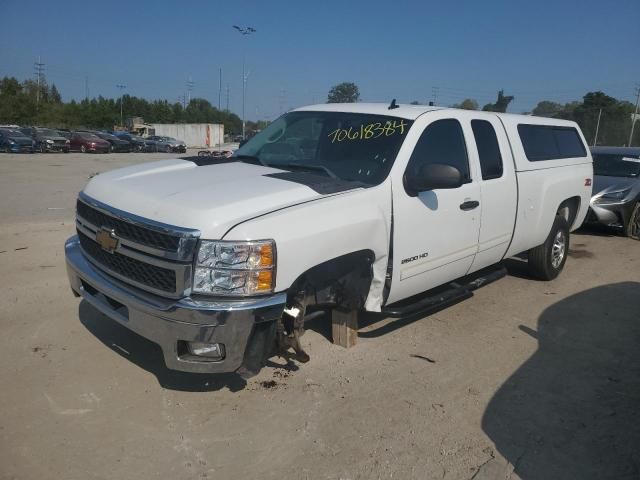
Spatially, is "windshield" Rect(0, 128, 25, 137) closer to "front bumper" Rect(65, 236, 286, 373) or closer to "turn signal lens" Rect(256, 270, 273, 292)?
"front bumper" Rect(65, 236, 286, 373)

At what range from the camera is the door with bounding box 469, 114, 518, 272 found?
4688 mm

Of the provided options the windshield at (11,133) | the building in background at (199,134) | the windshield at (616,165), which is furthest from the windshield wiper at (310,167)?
the building in background at (199,134)

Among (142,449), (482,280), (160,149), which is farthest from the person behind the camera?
(160,149)

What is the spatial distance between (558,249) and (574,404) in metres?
3.31

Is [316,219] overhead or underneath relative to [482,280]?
overhead

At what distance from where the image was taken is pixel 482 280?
5047mm

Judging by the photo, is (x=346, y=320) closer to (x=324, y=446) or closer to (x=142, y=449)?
(x=324, y=446)

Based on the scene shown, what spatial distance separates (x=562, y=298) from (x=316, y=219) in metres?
3.83

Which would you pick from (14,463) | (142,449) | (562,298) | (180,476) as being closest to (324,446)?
(180,476)

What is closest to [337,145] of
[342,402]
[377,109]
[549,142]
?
[377,109]

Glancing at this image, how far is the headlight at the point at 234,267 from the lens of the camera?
2871mm

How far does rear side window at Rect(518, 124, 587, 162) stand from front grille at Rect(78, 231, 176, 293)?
396 centimetres

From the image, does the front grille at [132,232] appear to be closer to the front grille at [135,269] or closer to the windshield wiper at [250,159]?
the front grille at [135,269]

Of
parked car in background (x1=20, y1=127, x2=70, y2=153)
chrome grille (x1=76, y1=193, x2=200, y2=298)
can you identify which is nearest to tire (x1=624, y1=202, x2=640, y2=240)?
chrome grille (x1=76, y1=193, x2=200, y2=298)
